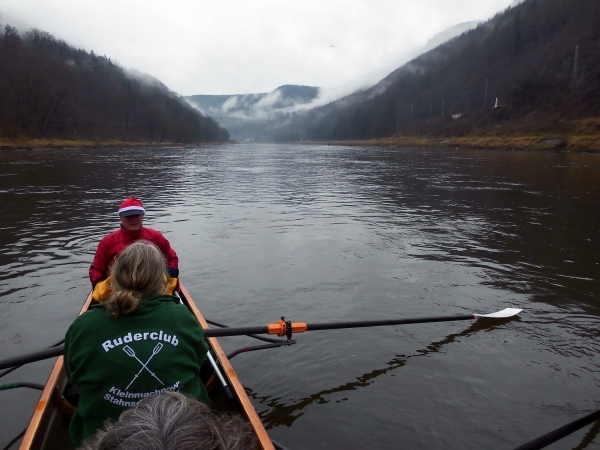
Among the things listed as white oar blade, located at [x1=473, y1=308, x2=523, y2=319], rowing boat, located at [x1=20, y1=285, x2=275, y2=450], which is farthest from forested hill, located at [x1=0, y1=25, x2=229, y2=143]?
white oar blade, located at [x1=473, y1=308, x2=523, y2=319]

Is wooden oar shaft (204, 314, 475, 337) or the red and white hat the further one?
the red and white hat

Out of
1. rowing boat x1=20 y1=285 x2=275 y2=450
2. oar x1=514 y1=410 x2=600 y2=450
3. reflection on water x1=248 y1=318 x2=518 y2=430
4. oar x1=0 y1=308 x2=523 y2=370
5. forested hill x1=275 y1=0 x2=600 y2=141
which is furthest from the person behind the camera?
forested hill x1=275 y1=0 x2=600 y2=141

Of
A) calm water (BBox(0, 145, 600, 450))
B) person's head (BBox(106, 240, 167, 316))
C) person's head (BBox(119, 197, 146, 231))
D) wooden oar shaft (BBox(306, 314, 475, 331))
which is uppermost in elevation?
person's head (BBox(106, 240, 167, 316))

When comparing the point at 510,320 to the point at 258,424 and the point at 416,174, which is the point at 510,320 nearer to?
the point at 258,424

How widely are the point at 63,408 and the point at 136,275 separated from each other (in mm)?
2277

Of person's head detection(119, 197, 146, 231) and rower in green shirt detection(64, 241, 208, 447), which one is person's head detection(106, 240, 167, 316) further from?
person's head detection(119, 197, 146, 231)

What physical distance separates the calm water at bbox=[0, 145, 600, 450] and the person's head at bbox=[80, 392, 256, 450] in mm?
3485

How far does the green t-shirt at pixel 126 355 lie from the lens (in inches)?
111

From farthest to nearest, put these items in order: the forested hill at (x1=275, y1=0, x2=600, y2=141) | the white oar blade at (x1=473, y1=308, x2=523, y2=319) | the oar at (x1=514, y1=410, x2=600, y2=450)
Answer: the forested hill at (x1=275, y1=0, x2=600, y2=141), the white oar blade at (x1=473, y1=308, x2=523, y2=319), the oar at (x1=514, y1=410, x2=600, y2=450)

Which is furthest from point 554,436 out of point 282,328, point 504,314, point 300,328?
point 504,314

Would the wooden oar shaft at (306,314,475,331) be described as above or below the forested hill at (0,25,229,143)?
below

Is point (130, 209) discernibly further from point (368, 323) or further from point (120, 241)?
point (368, 323)

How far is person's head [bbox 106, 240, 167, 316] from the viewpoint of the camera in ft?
9.41

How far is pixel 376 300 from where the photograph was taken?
8.69 metres
